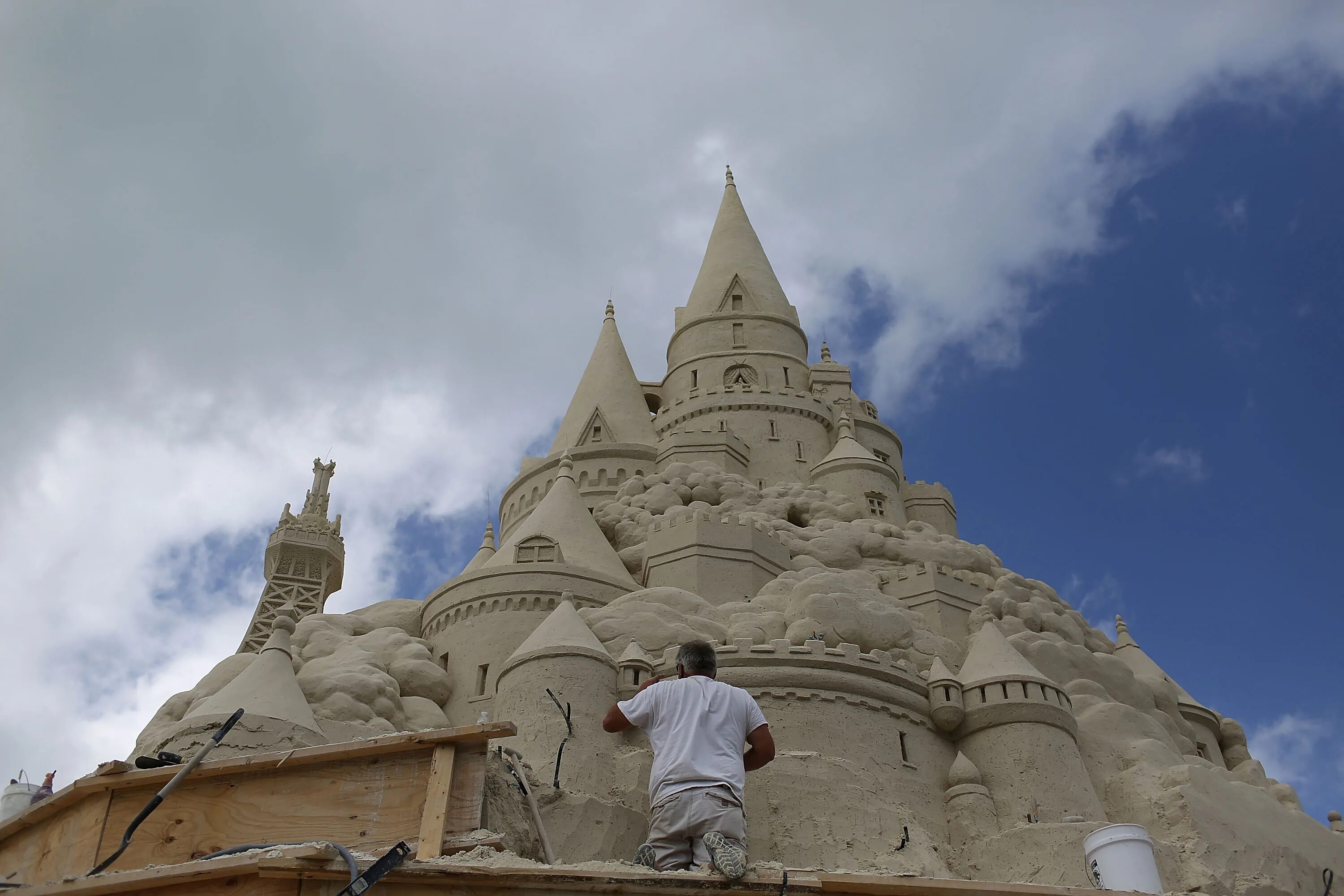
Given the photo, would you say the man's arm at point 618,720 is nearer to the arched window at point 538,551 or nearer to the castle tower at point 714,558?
the castle tower at point 714,558

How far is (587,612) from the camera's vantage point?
85.6ft

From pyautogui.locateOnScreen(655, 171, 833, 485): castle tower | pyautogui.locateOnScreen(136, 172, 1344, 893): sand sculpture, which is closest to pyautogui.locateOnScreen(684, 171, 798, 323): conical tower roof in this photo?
pyautogui.locateOnScreen(655, 171, 833, 485): castle tower

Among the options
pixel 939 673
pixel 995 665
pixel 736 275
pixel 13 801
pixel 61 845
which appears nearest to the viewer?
pixel 61 845

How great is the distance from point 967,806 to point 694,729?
16.3m

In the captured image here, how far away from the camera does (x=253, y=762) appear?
27.0ft

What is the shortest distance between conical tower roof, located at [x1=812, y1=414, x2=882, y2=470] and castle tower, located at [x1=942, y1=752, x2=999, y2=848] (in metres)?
14.2

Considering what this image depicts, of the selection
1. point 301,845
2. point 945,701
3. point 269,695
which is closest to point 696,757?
point 301,845

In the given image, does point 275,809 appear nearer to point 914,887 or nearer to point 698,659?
point 698,659

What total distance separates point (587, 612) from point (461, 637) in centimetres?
326

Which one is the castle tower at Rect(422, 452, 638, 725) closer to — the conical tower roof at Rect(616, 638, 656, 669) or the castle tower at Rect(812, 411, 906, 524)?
the conical tower roof at Rect(616, 638, 656, 669)

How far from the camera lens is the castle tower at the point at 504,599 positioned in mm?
26609

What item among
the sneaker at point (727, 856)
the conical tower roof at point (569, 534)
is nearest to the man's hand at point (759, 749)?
the sneaker at point (727, 856)

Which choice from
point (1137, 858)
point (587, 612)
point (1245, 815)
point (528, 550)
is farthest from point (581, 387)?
point (1137, 858)

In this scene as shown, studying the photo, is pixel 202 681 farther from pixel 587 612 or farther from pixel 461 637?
pixel 587 612
